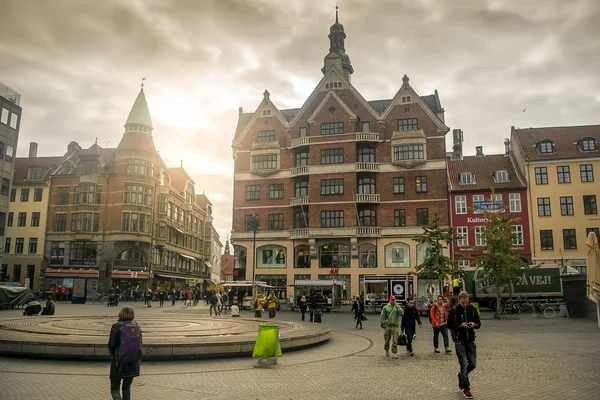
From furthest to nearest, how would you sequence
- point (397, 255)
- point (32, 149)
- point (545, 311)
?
point (32, 149)
point (397, 255)
point (545, 311)

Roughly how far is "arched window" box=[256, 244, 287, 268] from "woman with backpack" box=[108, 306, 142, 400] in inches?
1740

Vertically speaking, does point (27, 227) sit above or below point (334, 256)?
above

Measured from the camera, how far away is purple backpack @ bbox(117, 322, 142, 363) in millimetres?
7730

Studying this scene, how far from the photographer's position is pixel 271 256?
172 feet

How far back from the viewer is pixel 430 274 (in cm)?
3772

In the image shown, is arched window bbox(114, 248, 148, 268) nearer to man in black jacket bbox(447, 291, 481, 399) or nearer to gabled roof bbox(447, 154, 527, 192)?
gabled roof bbox(447, 154, 527, 192)

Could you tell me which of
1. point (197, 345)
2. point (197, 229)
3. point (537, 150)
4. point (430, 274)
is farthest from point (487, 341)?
point (197, 229)

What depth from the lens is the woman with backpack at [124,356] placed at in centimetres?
771

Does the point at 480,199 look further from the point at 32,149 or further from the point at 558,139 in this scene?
the point at 32,149

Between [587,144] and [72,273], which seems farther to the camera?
[72,273]

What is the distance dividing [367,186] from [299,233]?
27.2 feet

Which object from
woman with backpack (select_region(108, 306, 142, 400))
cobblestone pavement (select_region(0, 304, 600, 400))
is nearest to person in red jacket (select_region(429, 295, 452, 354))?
cobblestone pavement (select_region(0, 304, 600, 400))

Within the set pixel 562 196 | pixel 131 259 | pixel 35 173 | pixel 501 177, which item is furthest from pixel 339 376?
pixel 35 173

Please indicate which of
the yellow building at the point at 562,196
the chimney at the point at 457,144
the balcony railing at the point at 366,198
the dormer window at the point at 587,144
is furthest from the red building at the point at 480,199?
the balcony railing at the point at 366,198
